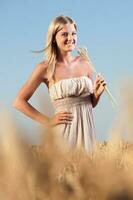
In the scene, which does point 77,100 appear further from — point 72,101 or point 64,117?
point 64,117

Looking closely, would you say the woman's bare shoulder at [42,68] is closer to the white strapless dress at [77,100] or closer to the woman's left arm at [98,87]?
the white strapless dress at [77,100]

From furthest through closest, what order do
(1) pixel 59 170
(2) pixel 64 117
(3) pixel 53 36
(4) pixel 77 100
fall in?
(4) pixel 77 100
(3) pixel 53 36
(2) pixel 64 117
(1) pixel 59 170

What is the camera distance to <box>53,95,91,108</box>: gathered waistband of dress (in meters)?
1.31

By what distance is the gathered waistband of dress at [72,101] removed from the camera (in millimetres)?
1310

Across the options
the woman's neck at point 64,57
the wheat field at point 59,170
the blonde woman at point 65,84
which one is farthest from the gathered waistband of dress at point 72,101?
the wheat field at point 59,170

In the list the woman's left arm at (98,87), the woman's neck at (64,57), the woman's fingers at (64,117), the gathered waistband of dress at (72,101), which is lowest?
Answer: the woman's fingers at (64,117)

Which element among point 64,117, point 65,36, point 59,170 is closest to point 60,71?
point 65,36

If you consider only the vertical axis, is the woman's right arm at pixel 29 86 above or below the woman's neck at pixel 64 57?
below

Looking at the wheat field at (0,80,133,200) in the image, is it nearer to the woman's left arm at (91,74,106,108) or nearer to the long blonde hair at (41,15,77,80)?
the woman's left arm at (91,74,106,108)

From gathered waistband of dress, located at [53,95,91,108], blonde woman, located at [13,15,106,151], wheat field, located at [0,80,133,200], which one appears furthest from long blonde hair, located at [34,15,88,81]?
wheat field, located at [0,80,133,200]

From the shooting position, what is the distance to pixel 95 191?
10.7 inches

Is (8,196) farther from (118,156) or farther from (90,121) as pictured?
(90,121)

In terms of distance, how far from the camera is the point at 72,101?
1.35m

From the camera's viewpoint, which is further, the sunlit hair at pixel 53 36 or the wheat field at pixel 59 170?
the sunlit hair at pixel 53 36
